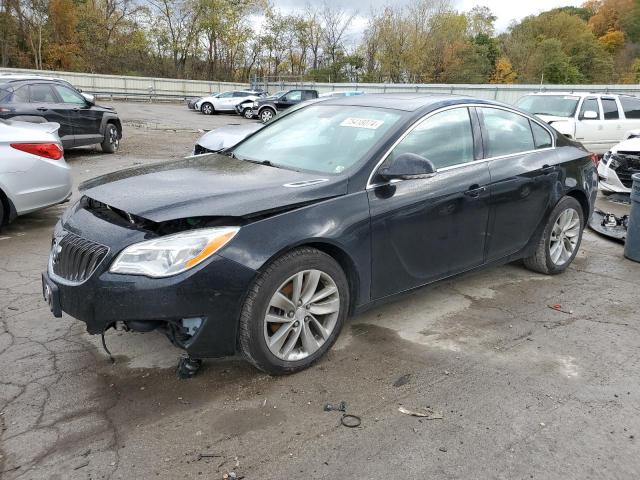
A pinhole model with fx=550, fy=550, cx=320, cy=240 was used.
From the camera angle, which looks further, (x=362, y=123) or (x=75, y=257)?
(x=362, y=123)

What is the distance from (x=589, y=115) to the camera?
12.0 m

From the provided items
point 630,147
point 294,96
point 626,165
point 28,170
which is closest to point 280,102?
point 294,96

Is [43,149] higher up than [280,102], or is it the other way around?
[280,102]

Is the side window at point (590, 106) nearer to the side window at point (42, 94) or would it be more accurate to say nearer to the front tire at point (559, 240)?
the front tire at point (559, 240)

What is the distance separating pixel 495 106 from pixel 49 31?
50953 mm

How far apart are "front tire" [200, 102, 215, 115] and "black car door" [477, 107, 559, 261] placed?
26615 mm

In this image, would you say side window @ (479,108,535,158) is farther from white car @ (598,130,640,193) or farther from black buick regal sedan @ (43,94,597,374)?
white car @ (598,130,640,193)

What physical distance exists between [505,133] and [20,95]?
31.2 feet

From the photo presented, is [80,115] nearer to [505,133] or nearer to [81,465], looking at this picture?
[505,133]

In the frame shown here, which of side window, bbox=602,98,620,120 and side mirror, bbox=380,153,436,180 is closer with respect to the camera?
side mirror, bbox=380,153,436,180

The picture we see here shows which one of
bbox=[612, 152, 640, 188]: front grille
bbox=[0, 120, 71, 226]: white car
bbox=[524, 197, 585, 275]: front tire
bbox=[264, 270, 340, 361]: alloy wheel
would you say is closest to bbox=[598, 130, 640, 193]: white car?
bbox=[612, 152, 640, 188]: front grille

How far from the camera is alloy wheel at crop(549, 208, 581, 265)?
16.8 ft

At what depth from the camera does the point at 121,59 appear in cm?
5069

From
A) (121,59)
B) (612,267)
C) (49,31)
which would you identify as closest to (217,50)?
(121,59)
